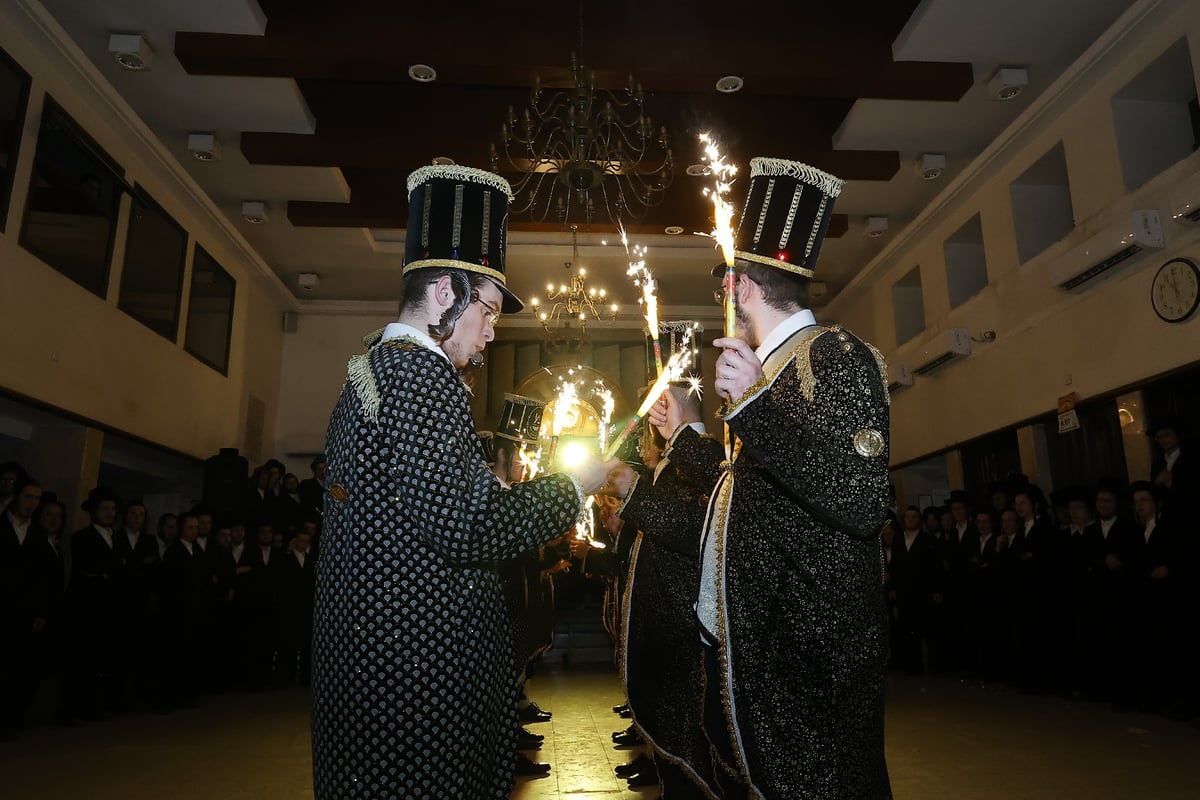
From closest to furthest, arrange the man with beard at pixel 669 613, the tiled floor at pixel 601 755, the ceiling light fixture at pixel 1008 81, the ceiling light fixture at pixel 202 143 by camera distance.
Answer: the man with beard at pixel 669 613, the tiled floor at pixel 601 755, the ceiling light fixture at pixel 1008 81, the ceiling light fixture at pixel 202 143

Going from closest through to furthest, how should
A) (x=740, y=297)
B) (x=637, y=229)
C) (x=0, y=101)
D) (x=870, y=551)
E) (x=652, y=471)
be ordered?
1. (x=870, y=551)
2. (x=740, y=297)
3. (x=652, y=471)
4. (x=0, y=101)
5. (x=637, y=229)

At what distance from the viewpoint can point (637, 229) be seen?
8906mm

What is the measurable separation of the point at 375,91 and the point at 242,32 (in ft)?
4.45

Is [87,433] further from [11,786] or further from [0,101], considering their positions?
[11,786]

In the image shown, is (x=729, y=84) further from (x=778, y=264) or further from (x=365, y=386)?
(x=365, y=386)

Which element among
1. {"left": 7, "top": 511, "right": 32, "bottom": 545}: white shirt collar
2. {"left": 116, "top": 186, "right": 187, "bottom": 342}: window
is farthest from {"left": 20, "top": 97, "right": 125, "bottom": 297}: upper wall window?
{"left": 7, "top": 511, "right": 32, "bottom": 545}: white shirt collar

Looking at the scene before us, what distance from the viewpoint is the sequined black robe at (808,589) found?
1.63m

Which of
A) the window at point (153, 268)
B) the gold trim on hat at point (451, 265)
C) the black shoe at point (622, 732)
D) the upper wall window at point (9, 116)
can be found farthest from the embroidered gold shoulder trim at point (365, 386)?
the window at point (153, 268)

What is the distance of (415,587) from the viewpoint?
1.56 m

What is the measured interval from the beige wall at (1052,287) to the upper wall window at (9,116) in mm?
7842

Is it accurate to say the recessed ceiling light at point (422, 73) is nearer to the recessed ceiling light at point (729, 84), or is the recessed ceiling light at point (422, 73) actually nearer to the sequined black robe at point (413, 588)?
the recessed ceiling light at point (729, 84)

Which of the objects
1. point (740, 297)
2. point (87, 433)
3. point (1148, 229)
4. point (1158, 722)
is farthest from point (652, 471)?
point (87, 433)

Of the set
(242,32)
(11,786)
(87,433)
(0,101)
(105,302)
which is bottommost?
(11,786)

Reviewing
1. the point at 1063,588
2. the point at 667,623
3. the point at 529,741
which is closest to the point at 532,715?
the point at 529,741
